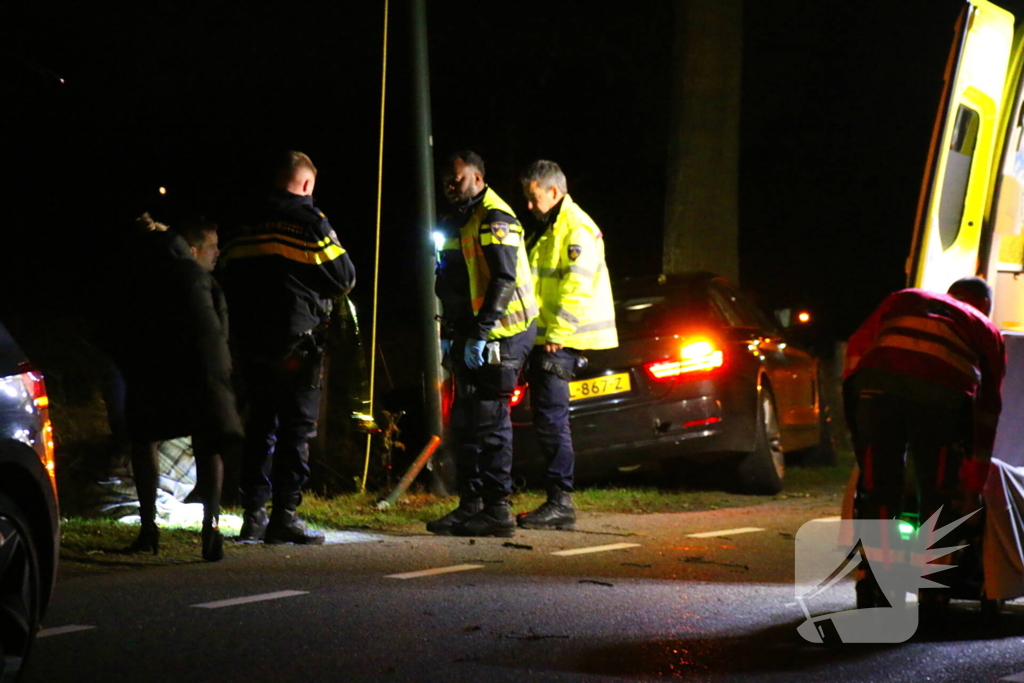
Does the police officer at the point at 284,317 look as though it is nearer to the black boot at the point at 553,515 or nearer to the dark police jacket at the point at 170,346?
the dark police jacket at the point at 170,346

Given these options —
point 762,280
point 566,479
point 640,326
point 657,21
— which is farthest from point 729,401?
point 762,280

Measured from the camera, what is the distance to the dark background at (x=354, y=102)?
18.0 meters

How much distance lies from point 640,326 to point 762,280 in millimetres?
24653

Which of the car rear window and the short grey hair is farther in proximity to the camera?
the car rear window

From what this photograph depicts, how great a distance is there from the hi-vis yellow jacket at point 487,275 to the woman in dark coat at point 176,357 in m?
1.58

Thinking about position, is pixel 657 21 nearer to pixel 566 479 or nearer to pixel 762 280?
pixel 566 479

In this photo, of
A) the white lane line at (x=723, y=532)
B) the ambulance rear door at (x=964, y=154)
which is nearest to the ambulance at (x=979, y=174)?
the ambulance rear door at (x=964, y=154)

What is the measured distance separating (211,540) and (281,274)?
1382 millimetres

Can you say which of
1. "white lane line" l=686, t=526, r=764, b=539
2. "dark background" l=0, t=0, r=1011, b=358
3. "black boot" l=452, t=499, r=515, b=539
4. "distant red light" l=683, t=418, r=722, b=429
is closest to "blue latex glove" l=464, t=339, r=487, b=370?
"black boot" l=452, t=499, r=515, b=539

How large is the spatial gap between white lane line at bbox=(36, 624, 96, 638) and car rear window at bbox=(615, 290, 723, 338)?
4.84m

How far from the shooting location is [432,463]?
9.81 m

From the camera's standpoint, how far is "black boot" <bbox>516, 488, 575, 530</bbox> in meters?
8.53

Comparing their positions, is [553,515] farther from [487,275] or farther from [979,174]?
[979,174]

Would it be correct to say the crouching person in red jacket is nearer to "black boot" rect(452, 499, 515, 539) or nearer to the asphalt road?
the asphalt road
